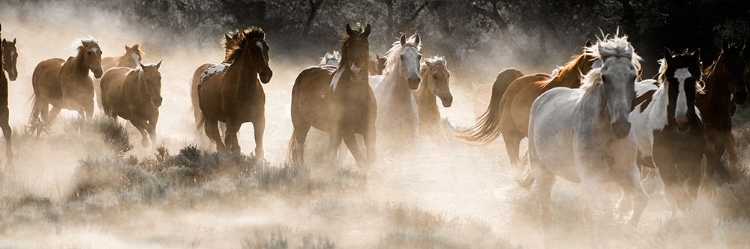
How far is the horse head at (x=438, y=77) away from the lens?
48.7 feet

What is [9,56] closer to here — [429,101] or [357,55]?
[429,101]

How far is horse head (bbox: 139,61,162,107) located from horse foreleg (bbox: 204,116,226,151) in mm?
2084

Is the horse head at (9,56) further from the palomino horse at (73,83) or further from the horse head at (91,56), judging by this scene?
the horse head at (91,56)

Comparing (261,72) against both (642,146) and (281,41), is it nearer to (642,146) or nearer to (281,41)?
(642,146)

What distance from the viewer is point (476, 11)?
34.5 meters

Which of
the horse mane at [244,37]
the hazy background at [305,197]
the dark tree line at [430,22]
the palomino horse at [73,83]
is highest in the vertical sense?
the dark tree line at [430,22]

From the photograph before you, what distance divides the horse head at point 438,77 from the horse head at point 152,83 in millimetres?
4491

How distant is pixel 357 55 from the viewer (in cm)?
1176

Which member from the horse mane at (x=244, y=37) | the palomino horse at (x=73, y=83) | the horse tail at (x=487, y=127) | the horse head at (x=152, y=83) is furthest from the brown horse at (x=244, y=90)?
the palomino horse at (x=73, y=83)

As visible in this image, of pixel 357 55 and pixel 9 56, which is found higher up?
pixel 9 56

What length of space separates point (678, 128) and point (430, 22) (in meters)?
29.6

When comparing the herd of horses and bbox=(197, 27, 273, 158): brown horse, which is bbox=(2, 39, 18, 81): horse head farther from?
bbox=(197, 27, 273, 158): brown horse

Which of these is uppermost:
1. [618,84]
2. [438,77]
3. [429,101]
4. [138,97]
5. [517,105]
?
[138,97]

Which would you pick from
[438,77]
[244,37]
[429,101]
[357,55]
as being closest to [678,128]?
[357,55]
